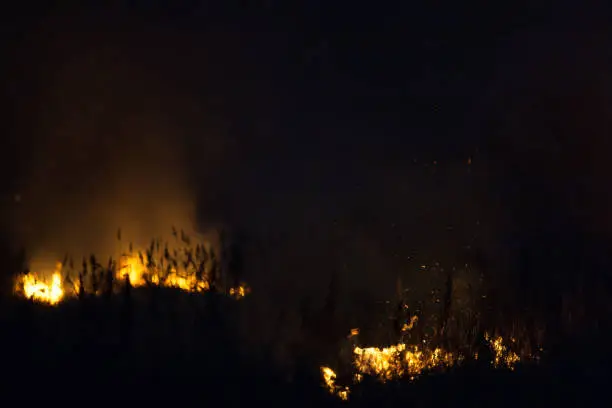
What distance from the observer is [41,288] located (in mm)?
10727

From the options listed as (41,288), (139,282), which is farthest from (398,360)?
(41,288)

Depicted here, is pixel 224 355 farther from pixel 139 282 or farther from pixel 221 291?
pixel 139 282

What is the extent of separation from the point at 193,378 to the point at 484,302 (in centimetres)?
480

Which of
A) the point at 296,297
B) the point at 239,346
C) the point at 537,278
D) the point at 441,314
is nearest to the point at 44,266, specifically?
the point at 296,297

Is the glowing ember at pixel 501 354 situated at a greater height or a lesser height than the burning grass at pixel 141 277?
lesser

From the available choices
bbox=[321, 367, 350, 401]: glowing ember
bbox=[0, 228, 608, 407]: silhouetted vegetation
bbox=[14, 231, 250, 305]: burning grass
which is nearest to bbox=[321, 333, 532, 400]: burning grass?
bbox=[321, 367, 350, 401]: glowing ember

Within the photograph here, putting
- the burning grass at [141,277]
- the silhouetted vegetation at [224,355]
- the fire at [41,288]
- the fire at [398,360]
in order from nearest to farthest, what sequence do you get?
the silhouetted vegetation at [224,355] < the fire at [398,360] < the burning grass at [141,277] < the fire at [41,288]

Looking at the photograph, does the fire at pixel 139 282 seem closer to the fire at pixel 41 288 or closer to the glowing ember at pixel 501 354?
the fire at pixel 41 288

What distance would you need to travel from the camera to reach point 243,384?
24.4 ft

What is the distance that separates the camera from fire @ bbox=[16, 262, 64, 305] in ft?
33.1

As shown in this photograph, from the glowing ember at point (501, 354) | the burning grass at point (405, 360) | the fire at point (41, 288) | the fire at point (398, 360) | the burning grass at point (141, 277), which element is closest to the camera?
the burning grass at point (405, 360)

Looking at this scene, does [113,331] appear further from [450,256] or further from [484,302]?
[450,256]

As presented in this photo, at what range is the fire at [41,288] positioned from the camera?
10.1 meters

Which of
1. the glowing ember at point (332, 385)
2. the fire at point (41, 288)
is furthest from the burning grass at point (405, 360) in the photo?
the fire at point (41, 288)
